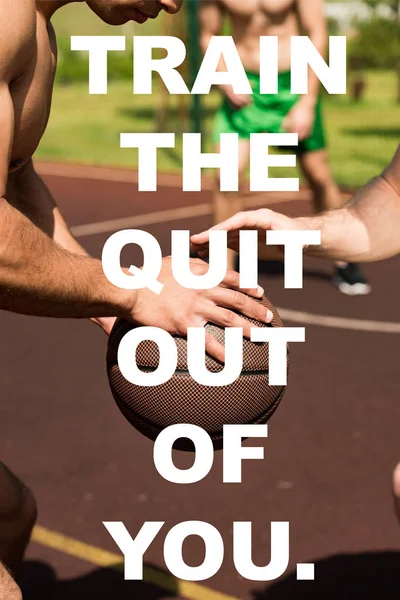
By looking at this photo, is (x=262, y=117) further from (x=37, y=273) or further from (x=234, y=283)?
(x=37, y=273)

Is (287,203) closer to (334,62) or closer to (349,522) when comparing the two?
(334,62)

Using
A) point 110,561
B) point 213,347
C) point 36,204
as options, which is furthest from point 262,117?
point 213,347

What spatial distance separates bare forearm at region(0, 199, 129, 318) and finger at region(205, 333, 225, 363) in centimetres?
25

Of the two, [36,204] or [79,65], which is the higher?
[36,204]

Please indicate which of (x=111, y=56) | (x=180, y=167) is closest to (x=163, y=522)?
(x=180, y=167)

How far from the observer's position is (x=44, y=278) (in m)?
2.63

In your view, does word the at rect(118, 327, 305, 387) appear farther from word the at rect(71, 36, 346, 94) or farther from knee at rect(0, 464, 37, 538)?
word the at rect(71, 36, 346, 94)

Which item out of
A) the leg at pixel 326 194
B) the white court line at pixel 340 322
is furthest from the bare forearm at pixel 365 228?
the leg at pixel 326 194

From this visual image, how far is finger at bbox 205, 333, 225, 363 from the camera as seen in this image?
2910mm

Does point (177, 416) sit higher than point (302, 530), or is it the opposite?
point (177, 416)

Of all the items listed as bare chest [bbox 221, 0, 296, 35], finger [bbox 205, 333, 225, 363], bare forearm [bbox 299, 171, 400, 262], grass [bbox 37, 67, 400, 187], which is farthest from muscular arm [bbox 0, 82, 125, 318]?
grass [bbox 37, 67, 400, 187]

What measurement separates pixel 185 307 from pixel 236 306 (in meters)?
0.15

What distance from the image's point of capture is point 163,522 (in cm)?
439

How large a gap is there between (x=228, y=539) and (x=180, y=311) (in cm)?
164
